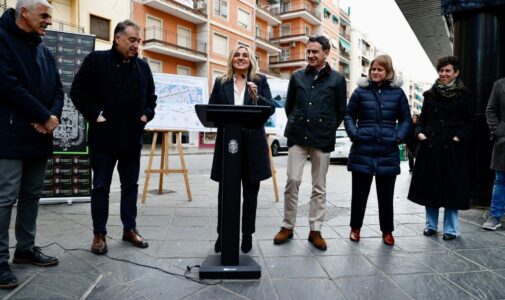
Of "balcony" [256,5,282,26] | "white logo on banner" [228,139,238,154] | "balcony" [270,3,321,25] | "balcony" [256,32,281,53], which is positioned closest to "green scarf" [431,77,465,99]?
"white logo on banner" [228,139,238,154]

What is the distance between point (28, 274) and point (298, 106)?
270 centimetres

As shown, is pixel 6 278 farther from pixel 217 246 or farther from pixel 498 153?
pixel 498 153

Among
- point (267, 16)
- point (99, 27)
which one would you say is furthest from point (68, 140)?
point (267, 16)

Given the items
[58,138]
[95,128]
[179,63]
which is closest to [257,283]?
[95,128]

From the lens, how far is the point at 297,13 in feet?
127

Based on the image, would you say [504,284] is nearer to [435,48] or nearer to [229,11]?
[435,48]

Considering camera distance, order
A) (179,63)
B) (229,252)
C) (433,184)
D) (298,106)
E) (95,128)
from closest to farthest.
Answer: (229,252) < (95,128) < (298,106) < (433,184) < (179,63)

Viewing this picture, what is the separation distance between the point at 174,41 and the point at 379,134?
24865 mm

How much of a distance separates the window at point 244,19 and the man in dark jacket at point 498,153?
92.9ft

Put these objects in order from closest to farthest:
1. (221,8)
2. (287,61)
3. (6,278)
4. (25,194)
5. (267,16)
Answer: (6,278)
(25,194)
(221,8)
(267,16)
(287,61)

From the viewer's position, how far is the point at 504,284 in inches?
107

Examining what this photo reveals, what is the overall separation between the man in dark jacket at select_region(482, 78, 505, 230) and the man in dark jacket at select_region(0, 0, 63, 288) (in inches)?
181

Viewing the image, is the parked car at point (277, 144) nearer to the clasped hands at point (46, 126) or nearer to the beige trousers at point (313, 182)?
the beige trousers at point (313, 182)

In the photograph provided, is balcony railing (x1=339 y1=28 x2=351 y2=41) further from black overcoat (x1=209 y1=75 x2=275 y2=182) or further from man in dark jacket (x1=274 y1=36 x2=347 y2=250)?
black overcoat (x1=209 y1=75 x2=275 y2=182)
